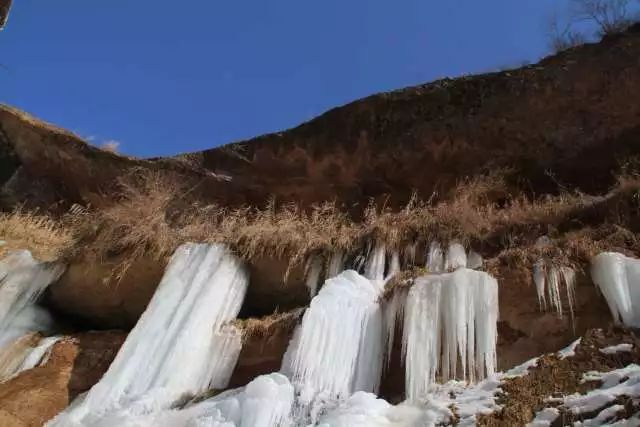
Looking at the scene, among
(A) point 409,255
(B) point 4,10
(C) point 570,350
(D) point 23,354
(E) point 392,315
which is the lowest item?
(D) point 23,354

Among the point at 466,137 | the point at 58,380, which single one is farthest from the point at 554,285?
the point at 58,380

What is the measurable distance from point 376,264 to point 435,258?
0.62 meters

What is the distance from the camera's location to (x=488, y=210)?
→ 26.6 feet

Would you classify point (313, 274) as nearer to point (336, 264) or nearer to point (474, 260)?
point (336, 264)

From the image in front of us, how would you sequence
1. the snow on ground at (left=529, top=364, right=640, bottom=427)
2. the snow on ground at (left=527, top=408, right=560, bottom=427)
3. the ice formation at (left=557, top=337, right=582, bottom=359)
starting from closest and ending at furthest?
the snow on ground at (left=529, top=364, right=640, bottom=427) → the snow on ground at (left=527, top=408, right=560, bottom=427) → the ice formation at (left=557, top=337, right=582, bottom=359)

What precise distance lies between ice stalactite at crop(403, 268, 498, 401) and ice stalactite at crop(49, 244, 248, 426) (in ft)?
6.65

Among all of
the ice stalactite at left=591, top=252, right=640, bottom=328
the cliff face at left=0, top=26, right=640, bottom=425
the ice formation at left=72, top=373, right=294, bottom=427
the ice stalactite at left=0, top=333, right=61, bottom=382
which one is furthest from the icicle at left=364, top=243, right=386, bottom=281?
the ice stalactite at left=0, top=333, right=61, bottom=382

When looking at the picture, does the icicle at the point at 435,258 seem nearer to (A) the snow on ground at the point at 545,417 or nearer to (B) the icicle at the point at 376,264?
(B) the icicle at the point at 376,264

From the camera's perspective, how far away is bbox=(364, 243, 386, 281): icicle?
7277 mm

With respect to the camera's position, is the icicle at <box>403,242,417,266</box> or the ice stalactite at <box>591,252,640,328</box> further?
the icicle at <box>403,242,417,266</box>

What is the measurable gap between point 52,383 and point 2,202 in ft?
18.9

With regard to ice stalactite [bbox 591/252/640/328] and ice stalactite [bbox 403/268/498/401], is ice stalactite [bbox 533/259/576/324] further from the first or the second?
ice stalactite [bbox 403/268/498/401]

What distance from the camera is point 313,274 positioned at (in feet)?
25.4

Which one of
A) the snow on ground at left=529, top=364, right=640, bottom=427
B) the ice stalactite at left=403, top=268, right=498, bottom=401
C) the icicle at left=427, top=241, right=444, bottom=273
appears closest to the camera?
the snow on ground at left=529, top=364, right=640, bottom=427
